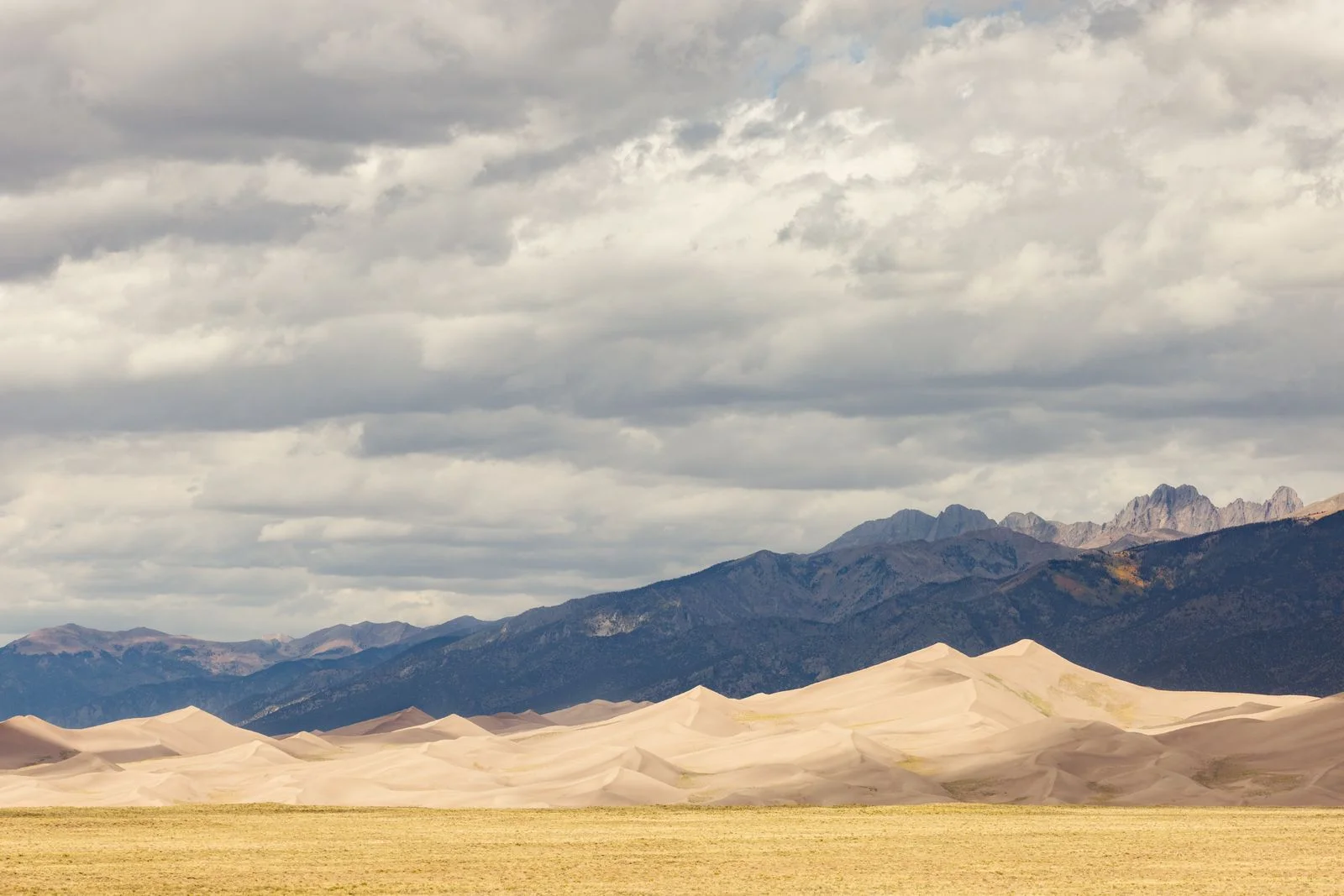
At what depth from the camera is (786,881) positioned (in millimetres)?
86188

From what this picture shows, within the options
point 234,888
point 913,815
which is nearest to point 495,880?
point 234,888

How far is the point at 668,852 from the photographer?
A: 105 meters

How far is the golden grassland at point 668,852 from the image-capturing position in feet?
275

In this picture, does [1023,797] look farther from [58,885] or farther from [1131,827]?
[58,885]

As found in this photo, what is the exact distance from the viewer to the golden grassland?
83875mm

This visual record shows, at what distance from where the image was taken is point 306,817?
140 meters

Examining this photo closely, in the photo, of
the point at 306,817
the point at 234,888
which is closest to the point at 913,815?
the point at 306,817

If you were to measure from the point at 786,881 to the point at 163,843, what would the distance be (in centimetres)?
4101

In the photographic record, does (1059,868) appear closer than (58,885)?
No

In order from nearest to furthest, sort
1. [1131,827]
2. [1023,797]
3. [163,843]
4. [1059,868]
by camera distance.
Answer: [1059,868], [163,843], [1131,827], [1023,797]

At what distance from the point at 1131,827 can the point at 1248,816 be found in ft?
64.2

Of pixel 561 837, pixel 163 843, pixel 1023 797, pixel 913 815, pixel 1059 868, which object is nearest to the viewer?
pixel 1059 868

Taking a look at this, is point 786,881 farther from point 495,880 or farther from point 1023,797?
point 1023,797

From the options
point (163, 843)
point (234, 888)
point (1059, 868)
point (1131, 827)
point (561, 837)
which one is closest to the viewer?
point (234, 888)
